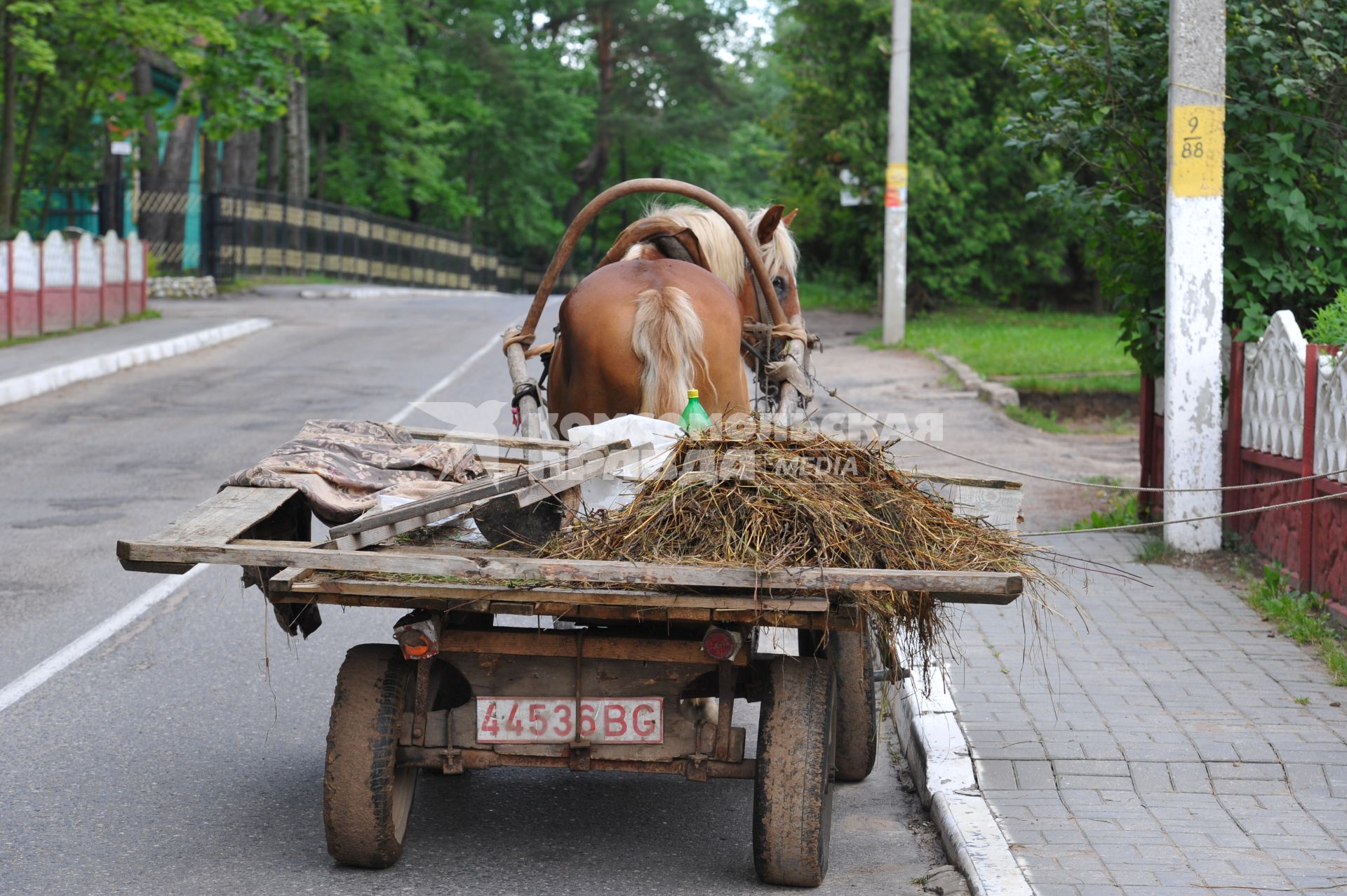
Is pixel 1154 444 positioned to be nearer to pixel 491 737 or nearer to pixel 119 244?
pixel 491 737

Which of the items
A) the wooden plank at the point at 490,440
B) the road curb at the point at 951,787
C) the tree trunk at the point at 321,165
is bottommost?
the road curb at the point at 951,787

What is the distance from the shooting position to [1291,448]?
25.1ft

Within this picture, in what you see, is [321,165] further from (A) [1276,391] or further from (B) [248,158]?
(A) [1276,391]

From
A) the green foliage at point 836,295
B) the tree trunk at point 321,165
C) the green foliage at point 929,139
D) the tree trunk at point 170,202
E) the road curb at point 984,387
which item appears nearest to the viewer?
the road curb at point 984,387

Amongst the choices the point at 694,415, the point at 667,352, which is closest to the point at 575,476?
the point at 694,415

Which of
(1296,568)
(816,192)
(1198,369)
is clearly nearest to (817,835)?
(1296,568)

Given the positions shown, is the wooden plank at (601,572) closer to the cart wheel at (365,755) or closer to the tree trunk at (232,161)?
the cart wheel at (365,755)

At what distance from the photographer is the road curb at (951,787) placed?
4.04m

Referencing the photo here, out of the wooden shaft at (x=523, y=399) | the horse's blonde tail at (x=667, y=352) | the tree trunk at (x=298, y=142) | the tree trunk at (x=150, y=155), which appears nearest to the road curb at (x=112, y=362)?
the tree trunk at (x=150, y=155)

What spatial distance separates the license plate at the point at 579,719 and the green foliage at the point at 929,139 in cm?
2243

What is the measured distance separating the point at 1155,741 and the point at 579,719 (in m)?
2.36

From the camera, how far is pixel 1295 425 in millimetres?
7574

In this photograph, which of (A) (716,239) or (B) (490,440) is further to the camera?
(A) (716,239)

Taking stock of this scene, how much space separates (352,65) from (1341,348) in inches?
1414
